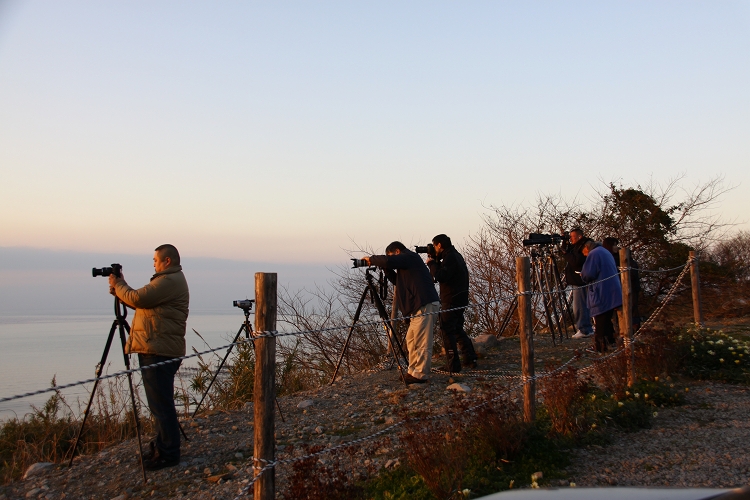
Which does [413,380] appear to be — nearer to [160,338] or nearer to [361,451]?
[361,451]

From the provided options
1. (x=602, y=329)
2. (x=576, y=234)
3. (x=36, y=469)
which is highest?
(x=576, y=234)

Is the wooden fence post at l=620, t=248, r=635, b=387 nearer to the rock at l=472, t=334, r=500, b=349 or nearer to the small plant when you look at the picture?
the small plant

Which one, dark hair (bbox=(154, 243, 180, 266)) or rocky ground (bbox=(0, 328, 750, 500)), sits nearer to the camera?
rocky ground (bbox=(0, 328, 750, 500))

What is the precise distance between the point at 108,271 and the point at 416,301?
3541 millimetres

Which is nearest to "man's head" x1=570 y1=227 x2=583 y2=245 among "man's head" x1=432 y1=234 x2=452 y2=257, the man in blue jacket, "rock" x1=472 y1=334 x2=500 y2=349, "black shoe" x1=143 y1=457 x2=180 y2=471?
the man in blue jacket

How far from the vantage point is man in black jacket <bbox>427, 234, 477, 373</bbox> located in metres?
7.90

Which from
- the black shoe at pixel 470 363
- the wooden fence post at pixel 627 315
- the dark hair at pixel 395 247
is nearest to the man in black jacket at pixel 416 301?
the dark hair at pixel 395 247

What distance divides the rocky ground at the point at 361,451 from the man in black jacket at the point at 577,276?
3.20 m

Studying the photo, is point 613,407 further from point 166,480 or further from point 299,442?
point 166,480

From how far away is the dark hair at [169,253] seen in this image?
5379 mm

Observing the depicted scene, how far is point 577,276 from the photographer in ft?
33.8

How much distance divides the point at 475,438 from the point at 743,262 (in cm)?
1342

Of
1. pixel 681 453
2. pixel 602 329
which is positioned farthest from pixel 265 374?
pixel 602 329

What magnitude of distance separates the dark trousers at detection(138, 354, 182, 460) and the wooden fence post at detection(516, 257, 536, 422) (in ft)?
9.63
